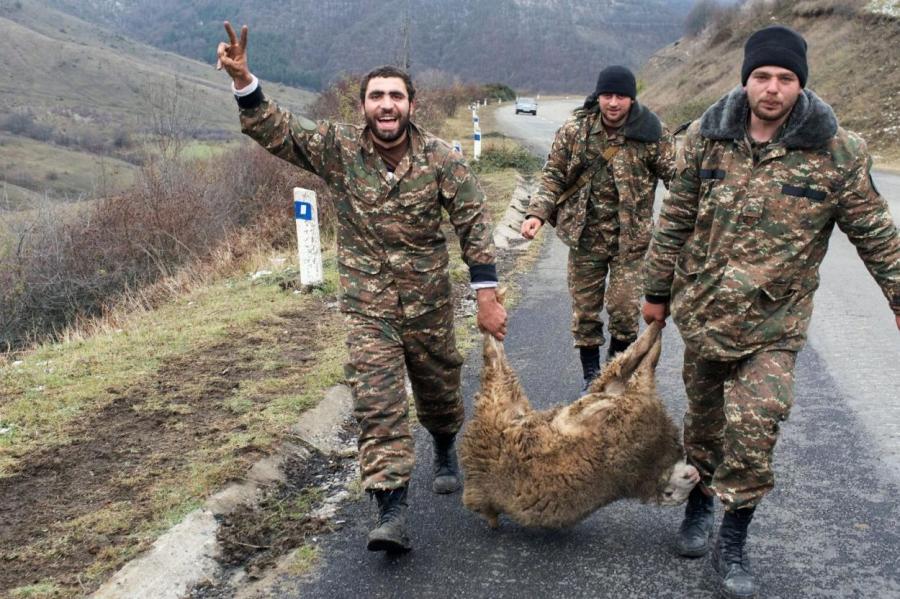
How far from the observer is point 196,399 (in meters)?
5.82

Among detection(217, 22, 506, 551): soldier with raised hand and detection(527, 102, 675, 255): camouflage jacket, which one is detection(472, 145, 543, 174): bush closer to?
detection(527, 102, 675, 255): camouflage jacket

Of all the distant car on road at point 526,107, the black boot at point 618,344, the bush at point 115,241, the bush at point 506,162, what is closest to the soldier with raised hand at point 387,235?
the black boot at point 618,344

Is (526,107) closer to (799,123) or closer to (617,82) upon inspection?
(617,82)

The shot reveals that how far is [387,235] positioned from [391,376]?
2.37ft

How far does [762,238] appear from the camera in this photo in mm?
3439

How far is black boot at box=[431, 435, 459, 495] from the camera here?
4.58 metres

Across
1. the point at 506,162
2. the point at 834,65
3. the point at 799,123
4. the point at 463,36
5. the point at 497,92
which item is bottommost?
the point at 799,123

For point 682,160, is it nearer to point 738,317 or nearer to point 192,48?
point 738,317

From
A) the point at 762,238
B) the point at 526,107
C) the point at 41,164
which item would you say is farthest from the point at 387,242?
the point at 41,164

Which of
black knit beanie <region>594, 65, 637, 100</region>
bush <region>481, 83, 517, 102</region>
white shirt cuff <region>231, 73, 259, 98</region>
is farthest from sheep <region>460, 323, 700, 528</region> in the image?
bush <region>481, 83, 517, 102</region>

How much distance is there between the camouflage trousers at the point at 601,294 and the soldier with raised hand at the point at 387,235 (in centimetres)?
180

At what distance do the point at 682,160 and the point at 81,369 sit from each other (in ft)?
17.1

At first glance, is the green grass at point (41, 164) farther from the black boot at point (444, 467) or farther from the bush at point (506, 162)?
the black boot at point (444, 467)

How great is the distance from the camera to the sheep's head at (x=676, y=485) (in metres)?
3.96
